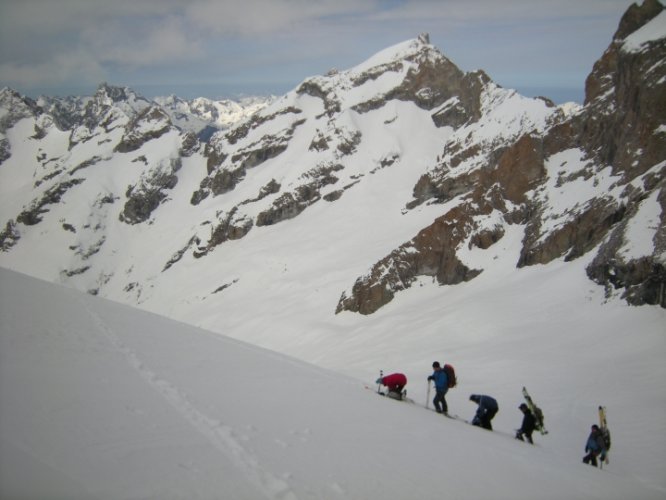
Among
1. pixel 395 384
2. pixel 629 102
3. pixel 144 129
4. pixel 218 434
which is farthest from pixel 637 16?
pixel 144 129

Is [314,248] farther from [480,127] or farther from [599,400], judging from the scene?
[599,400]

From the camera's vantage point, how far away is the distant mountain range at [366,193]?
35.9 m

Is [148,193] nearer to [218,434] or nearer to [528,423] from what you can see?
[528,423]

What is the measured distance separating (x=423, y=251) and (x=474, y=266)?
623cm

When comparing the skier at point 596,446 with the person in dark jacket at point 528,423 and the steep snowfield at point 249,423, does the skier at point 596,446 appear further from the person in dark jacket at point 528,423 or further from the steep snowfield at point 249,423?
the person in dark jacket at point 528,423

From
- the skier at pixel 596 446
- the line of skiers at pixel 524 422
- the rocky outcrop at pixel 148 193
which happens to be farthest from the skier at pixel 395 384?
the rocky outcrop at pixel 148 193

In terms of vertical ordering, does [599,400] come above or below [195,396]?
above

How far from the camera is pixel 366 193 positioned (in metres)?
76.9

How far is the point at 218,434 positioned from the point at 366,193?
7080cm

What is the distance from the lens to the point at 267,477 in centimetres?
633

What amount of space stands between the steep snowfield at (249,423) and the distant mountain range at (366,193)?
10771mm

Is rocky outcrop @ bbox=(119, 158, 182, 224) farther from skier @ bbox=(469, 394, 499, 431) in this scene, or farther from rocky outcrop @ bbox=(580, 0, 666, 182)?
skier @ bbox=(469, 394, 499, 431)

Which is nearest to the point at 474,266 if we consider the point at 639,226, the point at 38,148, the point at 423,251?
the point at 423,251

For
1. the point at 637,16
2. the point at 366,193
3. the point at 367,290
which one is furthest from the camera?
the point at 366,193
